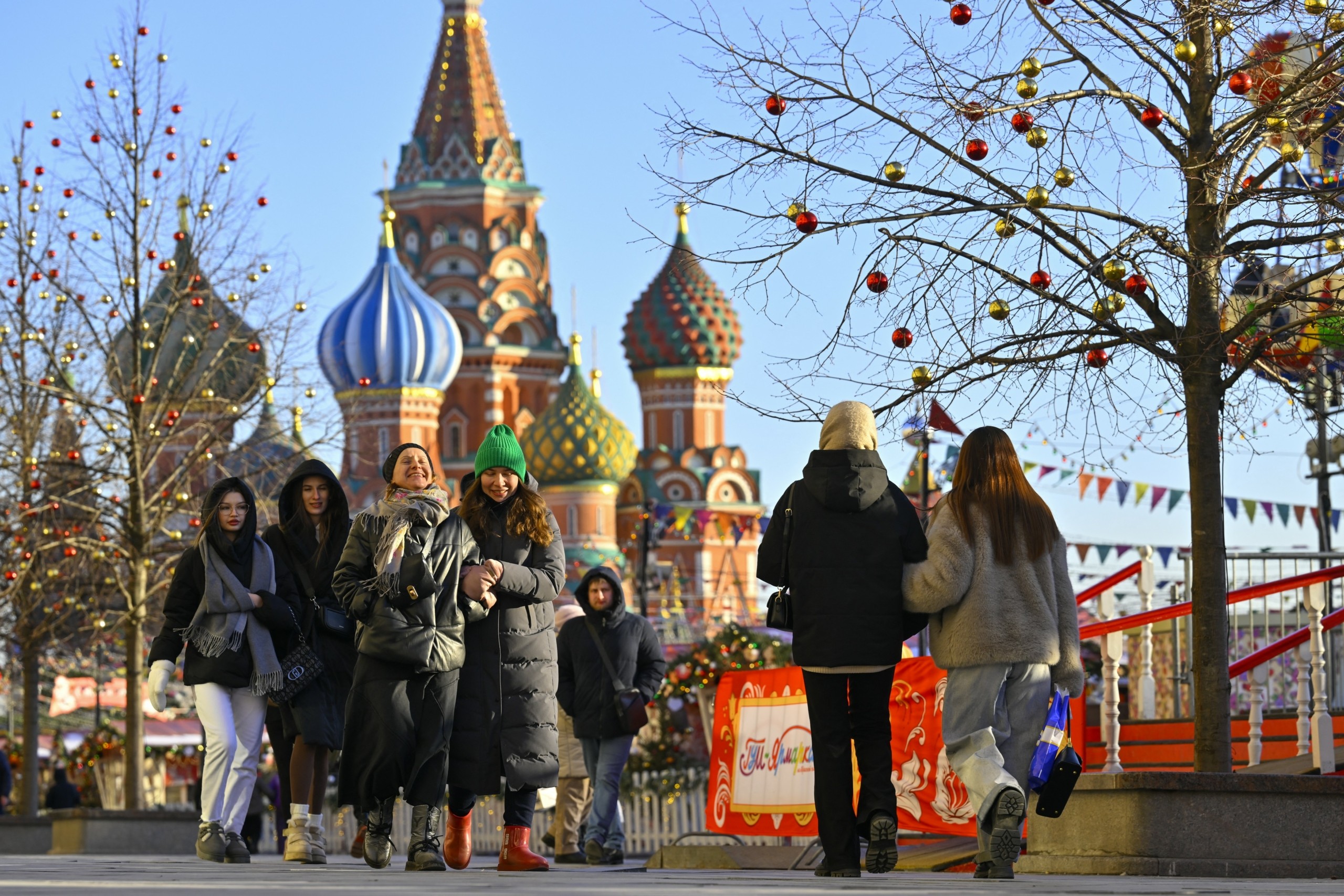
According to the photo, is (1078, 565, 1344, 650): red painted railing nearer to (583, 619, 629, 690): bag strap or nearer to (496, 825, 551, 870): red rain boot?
(583, 619, 629, 690): bag strap

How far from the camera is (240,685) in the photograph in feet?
29.2

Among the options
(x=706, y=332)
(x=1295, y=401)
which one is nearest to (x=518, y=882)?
(x=1295, y=401)

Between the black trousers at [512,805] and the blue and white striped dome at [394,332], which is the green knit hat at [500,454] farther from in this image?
the blue and white striped dome at [394,332]

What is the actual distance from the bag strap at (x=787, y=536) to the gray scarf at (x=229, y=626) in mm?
2371

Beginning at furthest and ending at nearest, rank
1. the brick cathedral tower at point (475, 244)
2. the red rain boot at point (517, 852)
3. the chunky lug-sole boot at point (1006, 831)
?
the brick cathedral tower at point (475, 244)
the red rain boot at point (517, 852)
the chunky lug-sole boot at point (1006, 831)

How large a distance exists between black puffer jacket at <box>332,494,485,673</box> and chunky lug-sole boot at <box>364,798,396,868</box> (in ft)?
1.93

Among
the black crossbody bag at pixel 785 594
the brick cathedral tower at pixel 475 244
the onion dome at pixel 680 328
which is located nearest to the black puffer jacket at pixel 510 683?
the black crossbody bag at pixel 785 594

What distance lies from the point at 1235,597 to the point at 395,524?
6.11m

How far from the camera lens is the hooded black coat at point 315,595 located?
912 cm

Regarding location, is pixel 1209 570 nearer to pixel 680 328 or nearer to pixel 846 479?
pixel 846 479

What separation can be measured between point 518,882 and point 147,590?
1359 cm

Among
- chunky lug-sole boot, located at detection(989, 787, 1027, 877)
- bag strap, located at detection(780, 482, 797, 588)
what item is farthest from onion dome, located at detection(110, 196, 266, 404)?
chunky lug-sole boot, located at detection(989, 787, 1027, 877)

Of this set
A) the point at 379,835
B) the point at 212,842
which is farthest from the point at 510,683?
the point at 212,842

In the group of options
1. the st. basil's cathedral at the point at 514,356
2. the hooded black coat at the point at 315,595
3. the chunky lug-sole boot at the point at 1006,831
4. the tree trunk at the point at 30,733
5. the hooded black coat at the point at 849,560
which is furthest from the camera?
the st. basil's cathedral at the point at 514,356
